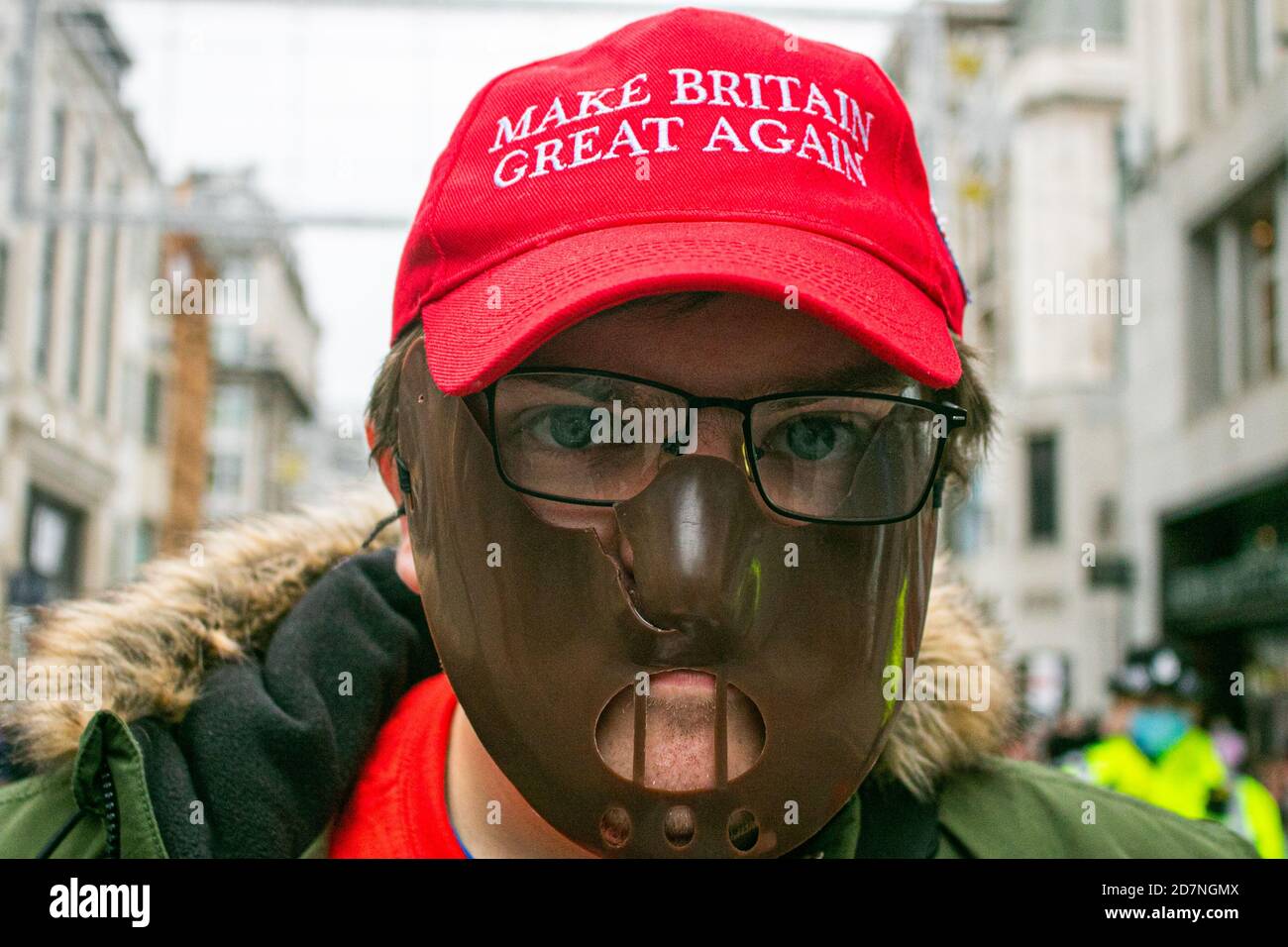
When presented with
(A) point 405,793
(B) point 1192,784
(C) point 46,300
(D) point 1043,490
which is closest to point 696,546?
(A) point 405,793

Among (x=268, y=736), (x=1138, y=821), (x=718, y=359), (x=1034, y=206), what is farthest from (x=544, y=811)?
(x=1034, y=206)

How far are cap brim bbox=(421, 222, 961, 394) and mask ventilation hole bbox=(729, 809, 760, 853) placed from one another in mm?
516

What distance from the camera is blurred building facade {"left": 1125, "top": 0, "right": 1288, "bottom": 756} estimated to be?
9742 millimetres

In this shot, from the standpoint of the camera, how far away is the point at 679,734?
1.32m

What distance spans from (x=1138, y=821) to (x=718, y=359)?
3.06ft

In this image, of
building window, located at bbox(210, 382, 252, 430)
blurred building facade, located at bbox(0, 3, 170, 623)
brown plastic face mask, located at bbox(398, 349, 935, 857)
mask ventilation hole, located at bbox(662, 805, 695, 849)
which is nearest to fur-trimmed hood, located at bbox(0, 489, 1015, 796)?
brown plastic face mask, located at bbox(398, 349, 935, 857)

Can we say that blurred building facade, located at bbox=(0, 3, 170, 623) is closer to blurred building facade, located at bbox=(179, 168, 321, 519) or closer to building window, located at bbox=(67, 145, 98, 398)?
building window, located at bbox=(67, 145, 98, 398)

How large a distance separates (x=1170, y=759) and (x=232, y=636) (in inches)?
190

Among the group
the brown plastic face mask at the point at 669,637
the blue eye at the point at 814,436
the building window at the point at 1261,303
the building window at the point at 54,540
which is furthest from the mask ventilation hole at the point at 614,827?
the building window at the point at 54,540

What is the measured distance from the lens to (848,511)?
4.62 feet

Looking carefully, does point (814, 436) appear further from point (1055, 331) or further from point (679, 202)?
point (1055, 331)

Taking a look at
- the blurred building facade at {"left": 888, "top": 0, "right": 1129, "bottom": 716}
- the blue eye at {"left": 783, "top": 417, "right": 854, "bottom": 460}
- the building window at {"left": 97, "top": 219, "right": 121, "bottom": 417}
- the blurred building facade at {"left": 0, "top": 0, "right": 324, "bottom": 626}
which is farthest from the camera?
the blurred building facade at {"left": 888, "top": 0, "right": 1129, "bottom": 716}

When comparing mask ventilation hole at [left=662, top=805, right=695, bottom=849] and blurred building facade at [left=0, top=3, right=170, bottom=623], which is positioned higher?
blurred building facade at [left=0, top=3, right=170, bottom=623]

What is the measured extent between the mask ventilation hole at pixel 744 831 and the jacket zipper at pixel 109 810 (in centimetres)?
72
